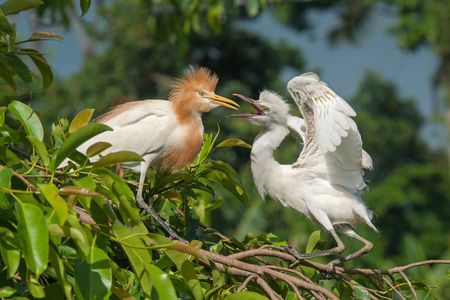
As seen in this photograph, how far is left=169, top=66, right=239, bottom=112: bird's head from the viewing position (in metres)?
2.57

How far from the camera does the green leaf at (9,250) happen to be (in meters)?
1.07

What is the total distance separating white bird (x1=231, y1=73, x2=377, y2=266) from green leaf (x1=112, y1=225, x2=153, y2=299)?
109 centimetres

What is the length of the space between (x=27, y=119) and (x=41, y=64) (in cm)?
58

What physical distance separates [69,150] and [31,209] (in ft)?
0.63

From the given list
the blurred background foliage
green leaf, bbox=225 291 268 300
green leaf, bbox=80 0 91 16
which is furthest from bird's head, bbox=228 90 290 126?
the blurred background foliage

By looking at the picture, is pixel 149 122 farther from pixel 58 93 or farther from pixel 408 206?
pixel 408 206

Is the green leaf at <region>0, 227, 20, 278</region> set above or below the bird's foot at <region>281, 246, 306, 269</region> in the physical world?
above

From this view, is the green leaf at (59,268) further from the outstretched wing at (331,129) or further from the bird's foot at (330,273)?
the outstretched wing at (331,129)

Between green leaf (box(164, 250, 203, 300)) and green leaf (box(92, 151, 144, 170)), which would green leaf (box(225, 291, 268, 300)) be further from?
green leaf (box(92, 151, 144, 170))

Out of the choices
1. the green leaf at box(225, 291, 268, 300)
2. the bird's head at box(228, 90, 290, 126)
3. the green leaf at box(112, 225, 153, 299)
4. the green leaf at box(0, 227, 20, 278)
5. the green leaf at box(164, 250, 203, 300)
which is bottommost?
the bird's head at box(228, 90, 290, 126)

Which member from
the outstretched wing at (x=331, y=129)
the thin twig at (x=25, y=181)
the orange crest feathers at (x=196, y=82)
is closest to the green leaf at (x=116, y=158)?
the thin twig at (x=25, y=181)

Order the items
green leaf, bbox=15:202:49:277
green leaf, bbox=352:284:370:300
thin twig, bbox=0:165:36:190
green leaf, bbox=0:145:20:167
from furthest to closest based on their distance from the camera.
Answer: green leaf, bbox=352:284:370:300, green leaf, bbox=0:145:20:167, thin twig, bbox=0:165:36:190, green leaf, bbox=15:202:49:277

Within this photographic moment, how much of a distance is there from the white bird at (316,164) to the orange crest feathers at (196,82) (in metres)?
0.23

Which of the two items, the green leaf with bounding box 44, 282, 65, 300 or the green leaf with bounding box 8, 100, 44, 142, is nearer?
the green leaf with bounding box 44, 282, 65, 300
